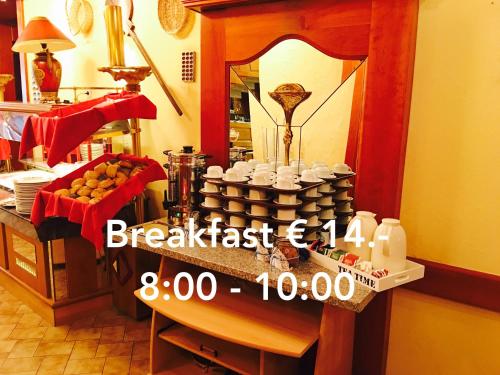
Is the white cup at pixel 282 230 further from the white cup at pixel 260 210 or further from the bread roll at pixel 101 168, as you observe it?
the bread roll at pixel 101 168

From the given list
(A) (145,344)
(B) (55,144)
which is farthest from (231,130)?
(A) (145,344)

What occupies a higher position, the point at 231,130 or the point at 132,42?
the point at 132,42

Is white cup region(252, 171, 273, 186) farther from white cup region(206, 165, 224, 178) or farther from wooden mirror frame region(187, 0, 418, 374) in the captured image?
wooden mirror frame region(187, 0, 418, 374)

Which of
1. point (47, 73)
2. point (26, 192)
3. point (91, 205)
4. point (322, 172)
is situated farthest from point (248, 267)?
point (47, 73)

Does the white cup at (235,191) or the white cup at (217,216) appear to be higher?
the white cup at (235,191)

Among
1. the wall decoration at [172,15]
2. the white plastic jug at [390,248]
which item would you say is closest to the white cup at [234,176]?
the white plastic jug at [390,248]

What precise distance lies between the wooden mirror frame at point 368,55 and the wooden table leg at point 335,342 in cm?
15

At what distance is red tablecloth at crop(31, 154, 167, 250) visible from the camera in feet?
6.39

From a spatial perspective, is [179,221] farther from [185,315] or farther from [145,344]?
[145,344]

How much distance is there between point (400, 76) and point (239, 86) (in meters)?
0.79

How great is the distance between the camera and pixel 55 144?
1.87 metres

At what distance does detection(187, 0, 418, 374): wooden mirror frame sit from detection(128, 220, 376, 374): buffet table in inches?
12.2

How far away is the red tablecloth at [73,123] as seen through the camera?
1881 mm

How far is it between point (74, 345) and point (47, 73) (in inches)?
75.4
